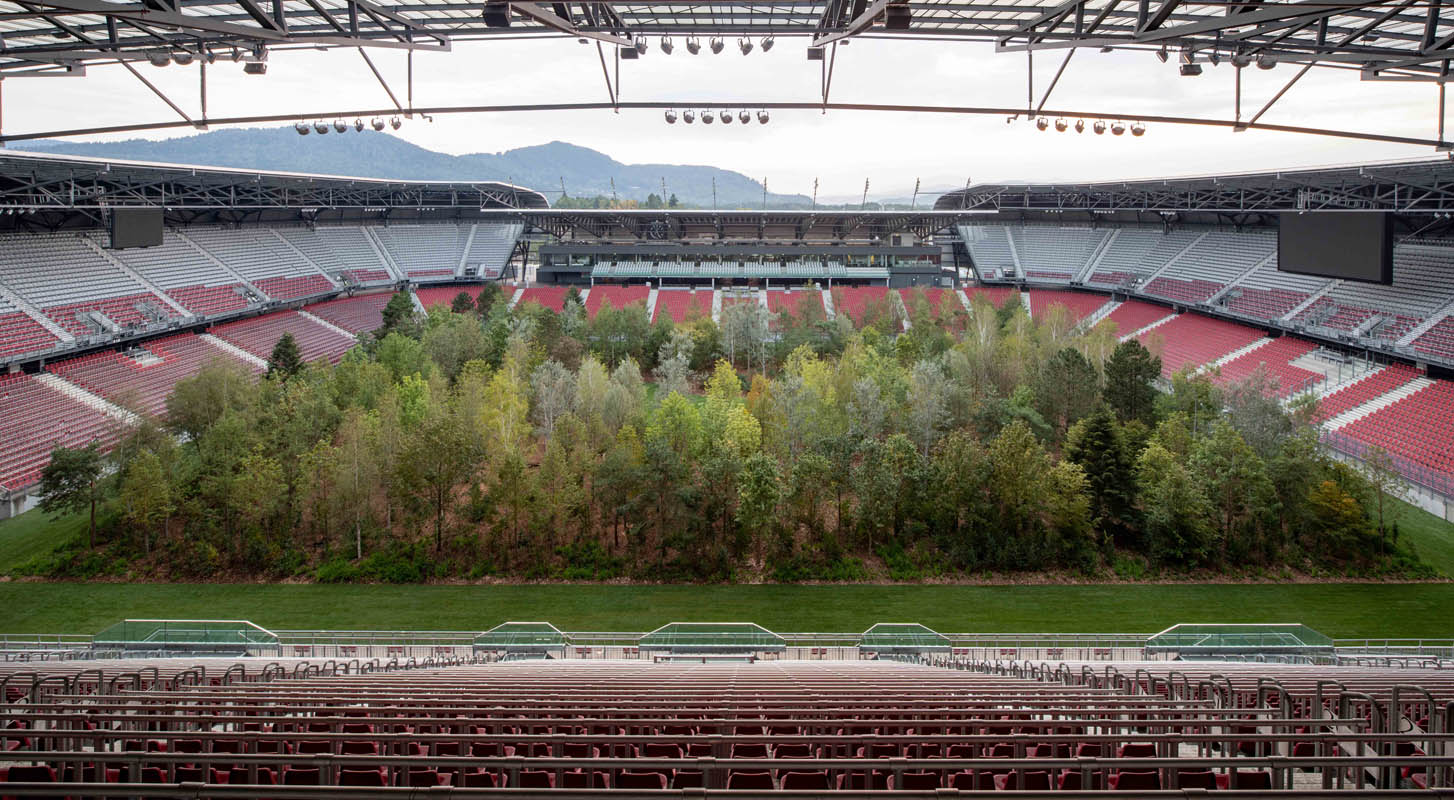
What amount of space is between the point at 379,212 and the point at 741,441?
5352 cm

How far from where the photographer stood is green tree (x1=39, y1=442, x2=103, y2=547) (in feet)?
77.0

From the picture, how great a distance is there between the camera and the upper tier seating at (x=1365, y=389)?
34250 mm

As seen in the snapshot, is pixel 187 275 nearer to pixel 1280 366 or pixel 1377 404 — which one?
pixel 1280 366

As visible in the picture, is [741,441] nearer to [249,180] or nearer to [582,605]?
[582,605]

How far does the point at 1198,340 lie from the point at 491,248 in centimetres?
5243

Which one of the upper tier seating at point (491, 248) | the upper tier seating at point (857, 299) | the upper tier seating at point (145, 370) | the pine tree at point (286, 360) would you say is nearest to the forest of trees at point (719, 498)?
the pine tree at point (286, 360)

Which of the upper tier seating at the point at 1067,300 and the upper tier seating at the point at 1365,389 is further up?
the upper tier seating at the point at 1067,300

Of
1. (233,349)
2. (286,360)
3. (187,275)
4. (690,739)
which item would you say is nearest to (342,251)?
Answer: (187,275)

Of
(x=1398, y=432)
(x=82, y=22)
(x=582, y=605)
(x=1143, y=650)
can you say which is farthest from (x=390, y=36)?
(x=1398, y=432)

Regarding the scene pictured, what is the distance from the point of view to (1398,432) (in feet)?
101

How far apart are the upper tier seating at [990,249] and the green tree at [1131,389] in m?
38.9

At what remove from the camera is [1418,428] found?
1203 inches

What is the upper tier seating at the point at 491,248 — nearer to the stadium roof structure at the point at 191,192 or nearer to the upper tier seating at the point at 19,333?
the stadium roof structure at the point at 191,192

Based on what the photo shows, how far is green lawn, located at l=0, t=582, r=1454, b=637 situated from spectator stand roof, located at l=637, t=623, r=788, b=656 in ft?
11.8
